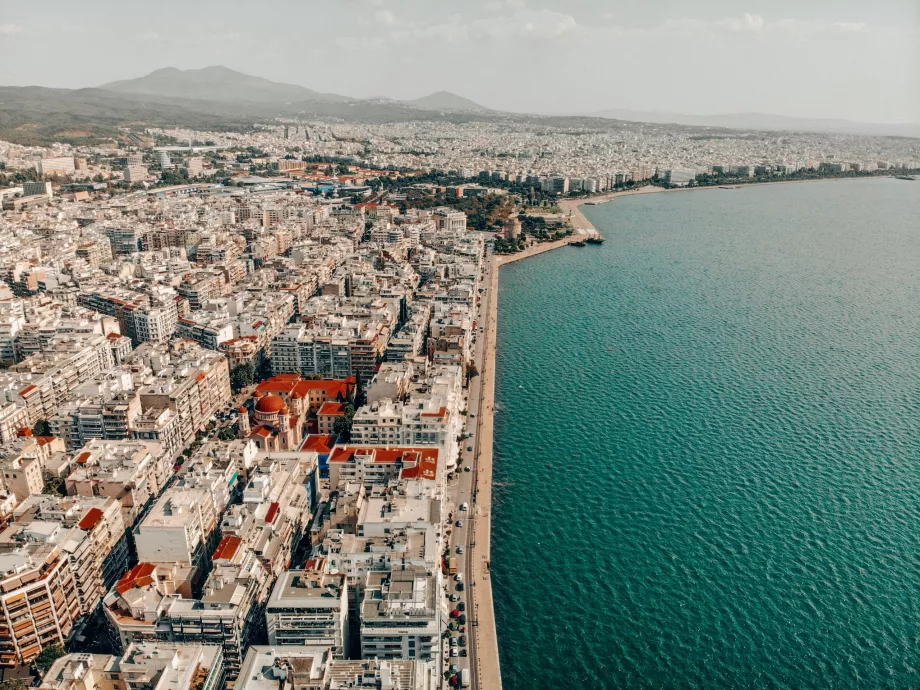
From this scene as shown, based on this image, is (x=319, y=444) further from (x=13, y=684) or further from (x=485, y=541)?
(x=13, y=684)

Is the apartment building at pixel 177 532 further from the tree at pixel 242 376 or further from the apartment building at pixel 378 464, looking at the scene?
the tree at pixel 242 376

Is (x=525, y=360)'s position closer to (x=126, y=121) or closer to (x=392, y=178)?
(x=392, y=178)

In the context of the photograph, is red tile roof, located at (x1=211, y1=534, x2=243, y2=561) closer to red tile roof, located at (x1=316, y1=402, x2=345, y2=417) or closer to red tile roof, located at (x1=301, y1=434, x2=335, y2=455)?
red tile roof, located at (x1=301, y1=434, x2=335, y2=455)

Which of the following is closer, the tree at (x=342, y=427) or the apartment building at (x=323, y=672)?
the apartment building at (x=323, y=672)

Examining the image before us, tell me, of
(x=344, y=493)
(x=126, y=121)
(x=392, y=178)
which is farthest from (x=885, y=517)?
(x=126, y=121)

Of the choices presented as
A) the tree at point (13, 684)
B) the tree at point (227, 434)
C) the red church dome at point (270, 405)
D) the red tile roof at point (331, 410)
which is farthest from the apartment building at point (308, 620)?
the red tile roof at point (331, 410)

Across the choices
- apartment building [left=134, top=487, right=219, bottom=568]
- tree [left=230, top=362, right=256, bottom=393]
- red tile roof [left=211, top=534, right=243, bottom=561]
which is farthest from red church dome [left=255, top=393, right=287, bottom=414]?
red tile roof [left=211, top=534, right=243, bottom=561]
